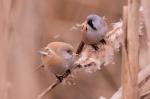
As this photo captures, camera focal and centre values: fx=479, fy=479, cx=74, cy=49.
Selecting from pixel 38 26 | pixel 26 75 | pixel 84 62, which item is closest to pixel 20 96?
pixel 26 75

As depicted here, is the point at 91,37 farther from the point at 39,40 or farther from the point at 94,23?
the point at 39,40

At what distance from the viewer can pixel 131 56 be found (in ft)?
2.59

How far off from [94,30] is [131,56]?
0.11 metres

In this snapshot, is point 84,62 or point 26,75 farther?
point 26,75

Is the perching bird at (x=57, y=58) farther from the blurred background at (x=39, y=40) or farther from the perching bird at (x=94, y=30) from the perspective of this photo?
the blurred background at (x=39, y=40)

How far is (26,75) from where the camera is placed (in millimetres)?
1384

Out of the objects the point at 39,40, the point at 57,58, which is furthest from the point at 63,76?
the point at 39,40

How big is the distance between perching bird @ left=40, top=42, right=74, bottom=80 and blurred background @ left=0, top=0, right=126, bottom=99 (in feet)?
Answer: 0.86

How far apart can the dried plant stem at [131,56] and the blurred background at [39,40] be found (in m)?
0.36

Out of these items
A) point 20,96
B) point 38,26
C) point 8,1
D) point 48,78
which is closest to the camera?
point 8,1

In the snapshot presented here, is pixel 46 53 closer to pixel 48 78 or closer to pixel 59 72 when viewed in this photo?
pixel 59 72

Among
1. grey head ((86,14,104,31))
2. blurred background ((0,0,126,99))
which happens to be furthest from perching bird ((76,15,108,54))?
blurred background ((0,0,126,99))

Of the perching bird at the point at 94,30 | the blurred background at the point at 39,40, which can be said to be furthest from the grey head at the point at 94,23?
the blurred background at the point at 39,40

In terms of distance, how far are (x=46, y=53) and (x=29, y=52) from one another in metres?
0.57
